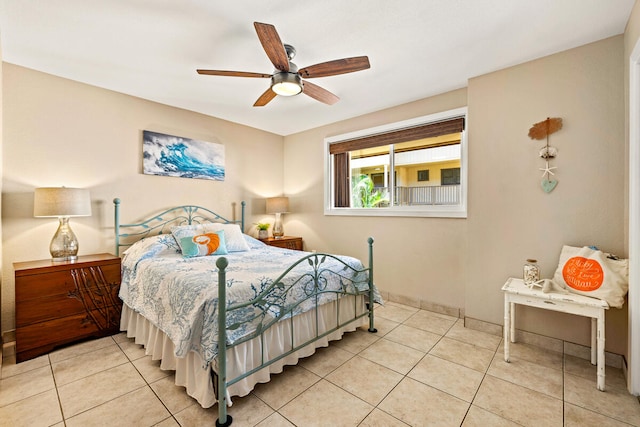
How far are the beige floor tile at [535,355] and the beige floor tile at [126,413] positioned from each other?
8.67ft

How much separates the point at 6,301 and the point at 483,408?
13.1ft

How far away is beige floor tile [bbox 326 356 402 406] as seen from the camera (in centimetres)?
191

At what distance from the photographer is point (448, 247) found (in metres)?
3.25

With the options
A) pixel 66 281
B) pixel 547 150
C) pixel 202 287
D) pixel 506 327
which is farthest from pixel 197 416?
pixel 547 150

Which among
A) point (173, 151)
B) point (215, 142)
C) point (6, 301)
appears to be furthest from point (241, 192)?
point (6, 301)

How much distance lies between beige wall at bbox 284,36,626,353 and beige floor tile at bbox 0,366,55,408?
11.3 feet

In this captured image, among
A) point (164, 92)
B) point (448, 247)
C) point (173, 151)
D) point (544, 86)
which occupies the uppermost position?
point (164, 92)

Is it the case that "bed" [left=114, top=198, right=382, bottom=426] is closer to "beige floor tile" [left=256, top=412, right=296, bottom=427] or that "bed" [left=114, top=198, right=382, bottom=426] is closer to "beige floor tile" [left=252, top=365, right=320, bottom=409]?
"beige floor tile" [left=252, top=365, right=320, bottom=409]

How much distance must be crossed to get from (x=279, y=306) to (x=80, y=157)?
2721mm

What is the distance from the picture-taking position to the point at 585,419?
1665 mm

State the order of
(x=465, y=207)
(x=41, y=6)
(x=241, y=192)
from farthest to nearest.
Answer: (x=241, y=192) < (x=465, y=207) < (x=41, y=6)

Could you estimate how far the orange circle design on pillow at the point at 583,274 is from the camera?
204 cm

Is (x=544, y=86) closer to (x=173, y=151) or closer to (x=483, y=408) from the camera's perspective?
(x=483, y=408)

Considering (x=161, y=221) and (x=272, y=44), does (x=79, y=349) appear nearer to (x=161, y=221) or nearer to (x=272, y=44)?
(x=161, y=221)
